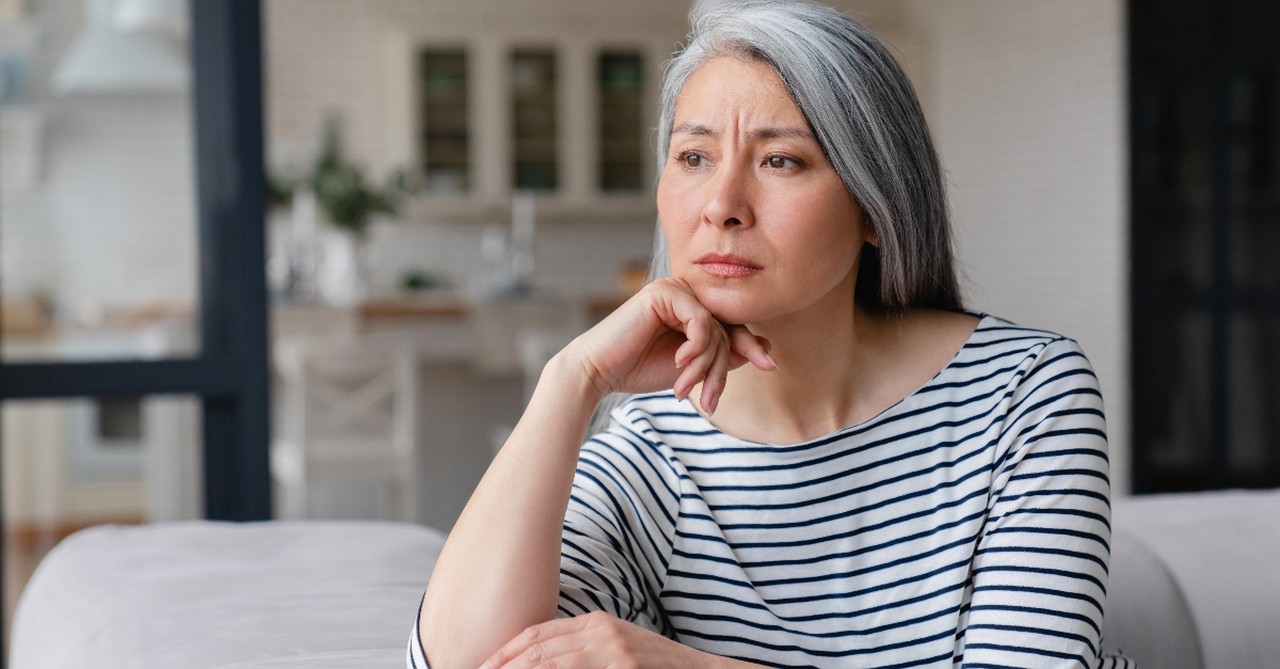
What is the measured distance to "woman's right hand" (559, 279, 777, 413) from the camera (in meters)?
1.06

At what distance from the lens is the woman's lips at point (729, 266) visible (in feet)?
3.48

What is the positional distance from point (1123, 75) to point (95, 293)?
394cm

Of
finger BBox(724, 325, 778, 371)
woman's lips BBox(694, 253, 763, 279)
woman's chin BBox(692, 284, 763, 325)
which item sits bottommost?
finger BBox(724, 325, 778, 371)

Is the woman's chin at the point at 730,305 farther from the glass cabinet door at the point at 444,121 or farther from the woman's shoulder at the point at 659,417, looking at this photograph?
the glass cabinet door at the point at 444,121

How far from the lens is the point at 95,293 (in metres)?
2.38

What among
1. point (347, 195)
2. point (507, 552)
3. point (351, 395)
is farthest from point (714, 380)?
point (347, 195)

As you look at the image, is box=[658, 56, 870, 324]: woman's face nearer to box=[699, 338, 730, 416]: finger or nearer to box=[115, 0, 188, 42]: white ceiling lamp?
box=[699, 338, 730, 416]: finger

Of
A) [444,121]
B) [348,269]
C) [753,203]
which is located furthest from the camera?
[444,121]

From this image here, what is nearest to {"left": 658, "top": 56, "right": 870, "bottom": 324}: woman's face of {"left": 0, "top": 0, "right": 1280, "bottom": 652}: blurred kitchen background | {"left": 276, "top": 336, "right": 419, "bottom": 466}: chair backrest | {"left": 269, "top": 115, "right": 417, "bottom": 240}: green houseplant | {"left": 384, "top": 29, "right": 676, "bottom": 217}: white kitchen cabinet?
{"left": 0, "top": 0, "right": 1280, "bottom": 652}: blurred kitchen background

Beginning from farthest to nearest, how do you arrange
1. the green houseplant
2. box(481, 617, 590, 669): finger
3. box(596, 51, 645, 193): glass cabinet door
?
box(596, 51, 645, 193): glass cabinet door → the green houseplant → box(481, 617, 590, 669): finger

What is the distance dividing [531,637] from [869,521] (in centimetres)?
34

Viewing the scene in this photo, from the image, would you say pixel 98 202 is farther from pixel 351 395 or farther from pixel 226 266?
pixel 351 395

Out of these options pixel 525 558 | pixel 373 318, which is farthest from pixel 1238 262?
pixel 525 558

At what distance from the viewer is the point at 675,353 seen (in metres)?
1.13
